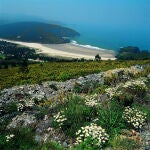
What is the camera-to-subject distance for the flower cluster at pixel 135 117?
51.8 ft

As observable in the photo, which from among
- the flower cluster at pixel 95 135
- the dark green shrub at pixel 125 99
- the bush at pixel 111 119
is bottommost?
the flower cluster at pixel 95 135

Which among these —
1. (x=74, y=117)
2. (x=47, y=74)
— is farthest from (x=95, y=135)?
(x=47, y=74)

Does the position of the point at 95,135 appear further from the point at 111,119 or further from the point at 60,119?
the point at 60,119

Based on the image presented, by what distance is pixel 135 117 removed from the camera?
53.8 feet

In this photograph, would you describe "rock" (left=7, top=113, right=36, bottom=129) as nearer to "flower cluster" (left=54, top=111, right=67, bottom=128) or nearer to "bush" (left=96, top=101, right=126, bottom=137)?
"flower cluster" (left=54, top=111, right=67, bottom=128)

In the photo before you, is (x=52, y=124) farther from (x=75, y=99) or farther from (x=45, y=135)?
(x=75, y=99)

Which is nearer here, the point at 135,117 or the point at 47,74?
the point at 135,117

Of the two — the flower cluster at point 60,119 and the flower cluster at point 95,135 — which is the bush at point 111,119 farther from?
the flower cluster at point 60,119

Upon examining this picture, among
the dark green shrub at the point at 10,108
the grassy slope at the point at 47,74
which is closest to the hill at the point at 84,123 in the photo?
the dark green shrub at the point at 10,108

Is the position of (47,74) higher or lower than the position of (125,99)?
lower

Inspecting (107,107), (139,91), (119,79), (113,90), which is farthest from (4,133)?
(119,79)

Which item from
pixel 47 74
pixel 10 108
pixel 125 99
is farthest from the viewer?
pixel 47 74

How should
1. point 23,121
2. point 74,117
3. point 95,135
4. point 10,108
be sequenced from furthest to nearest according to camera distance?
point 10,108 → point 23,121 → point 74,117 → point 95,135

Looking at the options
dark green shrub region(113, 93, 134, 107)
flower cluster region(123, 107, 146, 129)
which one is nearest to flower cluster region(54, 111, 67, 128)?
flower cluster region(123, 107, 146, 129)
